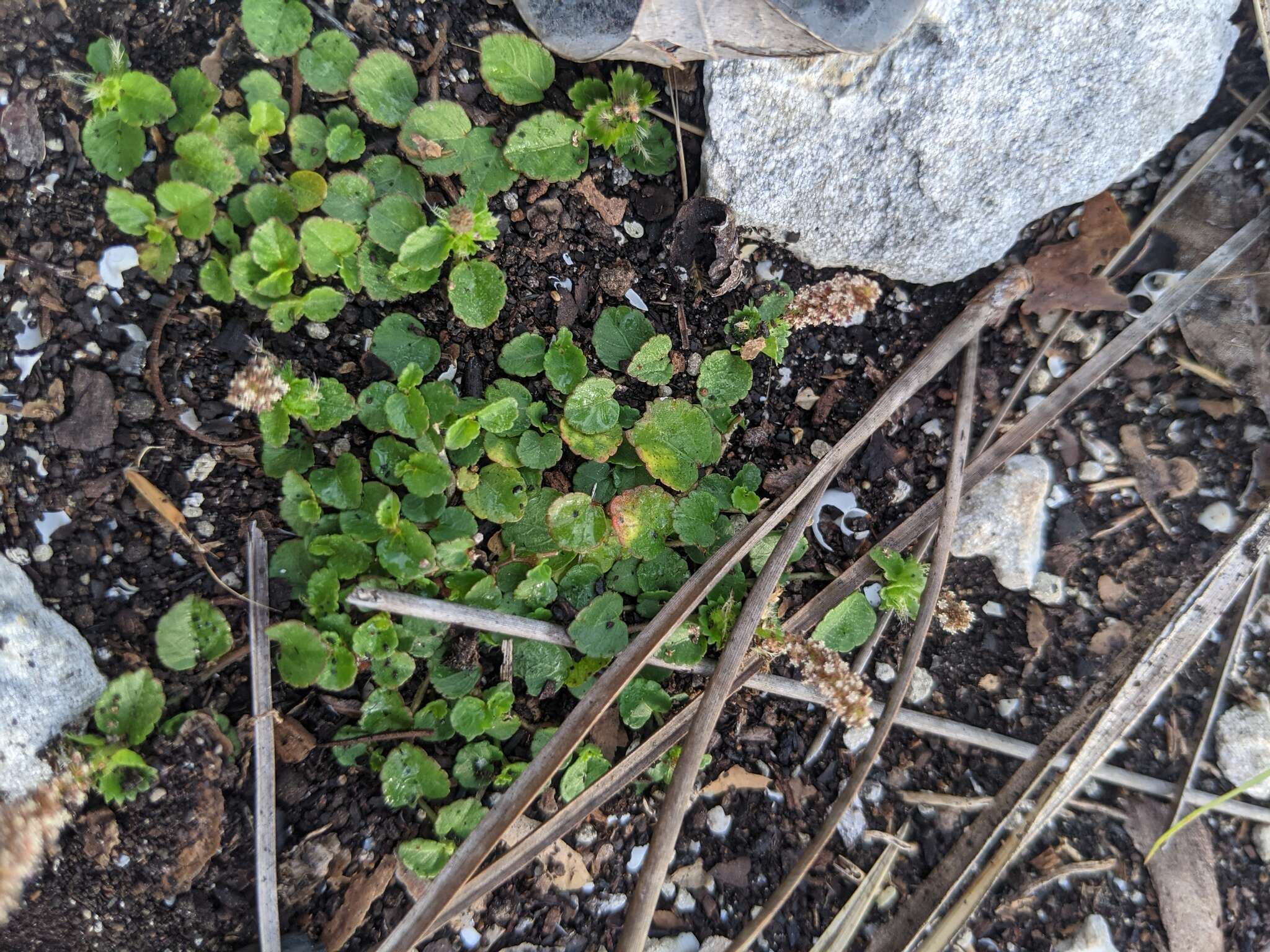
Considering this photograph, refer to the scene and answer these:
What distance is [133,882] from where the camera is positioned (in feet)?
6.13

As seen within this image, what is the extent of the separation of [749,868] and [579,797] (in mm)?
578

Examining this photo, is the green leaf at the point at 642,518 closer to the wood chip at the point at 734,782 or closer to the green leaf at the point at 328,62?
the wood chip at the point at 734,782

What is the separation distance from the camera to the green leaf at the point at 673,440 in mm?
2086

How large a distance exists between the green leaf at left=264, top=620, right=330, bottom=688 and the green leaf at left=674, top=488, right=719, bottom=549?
96 cm

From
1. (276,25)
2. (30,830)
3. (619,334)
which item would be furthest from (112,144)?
(30,830)

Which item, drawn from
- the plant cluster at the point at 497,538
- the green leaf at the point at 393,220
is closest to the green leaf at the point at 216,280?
the plant cluster at the point at 497,538

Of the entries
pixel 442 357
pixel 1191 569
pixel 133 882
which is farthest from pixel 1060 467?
pixel 133 882

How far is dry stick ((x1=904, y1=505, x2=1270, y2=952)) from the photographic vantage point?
6.94 ft

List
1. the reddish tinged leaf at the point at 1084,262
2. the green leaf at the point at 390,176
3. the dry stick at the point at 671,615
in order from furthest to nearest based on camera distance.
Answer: the reddish tinged leaf at the point at 1084,262 → the green leaf at the point at 390,176 → the dry stick at the point at 671,615

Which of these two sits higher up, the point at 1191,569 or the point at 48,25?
the point at 48,25

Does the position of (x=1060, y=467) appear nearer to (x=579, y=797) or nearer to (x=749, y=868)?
(x=749, y=868)

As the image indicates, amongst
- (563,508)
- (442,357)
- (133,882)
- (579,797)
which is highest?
(442,357)

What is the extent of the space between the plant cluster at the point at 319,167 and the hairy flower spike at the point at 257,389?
128 mm

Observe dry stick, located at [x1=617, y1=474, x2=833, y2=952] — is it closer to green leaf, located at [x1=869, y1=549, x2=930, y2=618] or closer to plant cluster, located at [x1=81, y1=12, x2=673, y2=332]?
green leaf, located at [x1=869, y1=549, x2=930, y2=618]
